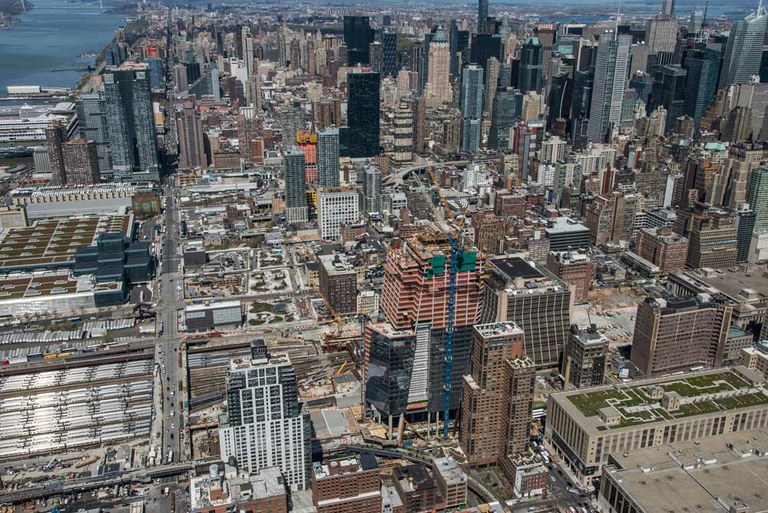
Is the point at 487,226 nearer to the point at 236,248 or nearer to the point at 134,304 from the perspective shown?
the point at 236,248

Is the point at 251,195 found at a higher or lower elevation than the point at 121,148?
lower

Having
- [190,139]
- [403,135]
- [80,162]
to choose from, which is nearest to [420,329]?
[403,135]

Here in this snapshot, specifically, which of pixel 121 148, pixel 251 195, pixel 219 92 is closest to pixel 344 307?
pixel 251 195

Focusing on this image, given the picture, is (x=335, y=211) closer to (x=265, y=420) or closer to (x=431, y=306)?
(x=431, y=306)

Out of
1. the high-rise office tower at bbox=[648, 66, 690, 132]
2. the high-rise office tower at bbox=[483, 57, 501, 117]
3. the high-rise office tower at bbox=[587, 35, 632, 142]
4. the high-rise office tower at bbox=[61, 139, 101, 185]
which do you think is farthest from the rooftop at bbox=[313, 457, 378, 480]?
the high-rise office tower at bbox=[483, 57, 501, 117]

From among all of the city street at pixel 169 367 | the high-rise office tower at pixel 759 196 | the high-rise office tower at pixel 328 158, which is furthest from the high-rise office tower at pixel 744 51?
the city street at pixel 169 367
